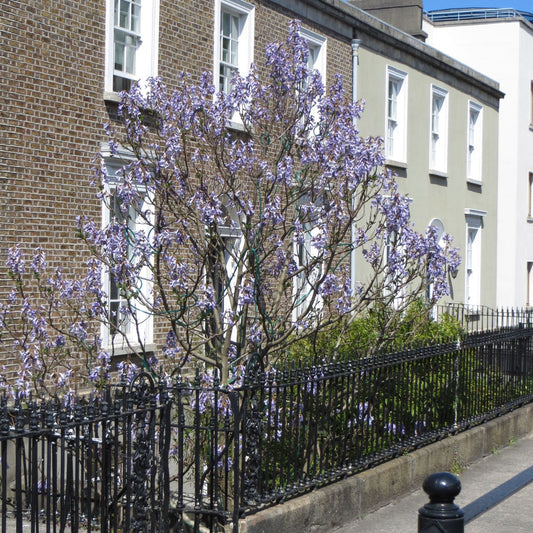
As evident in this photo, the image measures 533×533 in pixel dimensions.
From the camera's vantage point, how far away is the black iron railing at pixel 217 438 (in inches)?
210

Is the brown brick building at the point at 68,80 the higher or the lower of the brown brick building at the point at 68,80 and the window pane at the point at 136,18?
the lower

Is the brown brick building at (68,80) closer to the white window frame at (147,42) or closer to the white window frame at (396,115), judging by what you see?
the white window frame at (147,42)

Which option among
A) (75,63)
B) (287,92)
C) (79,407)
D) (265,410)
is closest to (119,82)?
(75,63)

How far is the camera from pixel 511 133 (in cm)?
2986

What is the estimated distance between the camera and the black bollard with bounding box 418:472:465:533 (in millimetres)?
4078

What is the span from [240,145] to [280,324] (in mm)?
1641

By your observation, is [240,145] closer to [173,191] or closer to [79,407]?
[173,191]

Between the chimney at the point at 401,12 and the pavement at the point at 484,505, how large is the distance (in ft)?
50.4

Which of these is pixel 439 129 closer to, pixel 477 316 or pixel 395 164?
pixel 395 164

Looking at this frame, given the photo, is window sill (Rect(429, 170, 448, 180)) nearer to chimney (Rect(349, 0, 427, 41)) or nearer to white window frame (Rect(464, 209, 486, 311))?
white window frame (Rect(464, 209, 486, 311))

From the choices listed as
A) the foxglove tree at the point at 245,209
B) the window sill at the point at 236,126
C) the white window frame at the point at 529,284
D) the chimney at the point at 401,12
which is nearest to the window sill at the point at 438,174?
the chimney at the point at 401,12

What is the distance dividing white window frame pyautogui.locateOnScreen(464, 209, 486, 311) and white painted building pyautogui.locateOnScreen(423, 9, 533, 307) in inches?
191

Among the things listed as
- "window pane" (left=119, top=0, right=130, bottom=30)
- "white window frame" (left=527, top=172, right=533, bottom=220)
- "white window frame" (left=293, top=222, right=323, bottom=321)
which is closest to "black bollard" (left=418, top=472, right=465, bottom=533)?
"white window frame" (left=293, top=222, right=323, bottom=321)

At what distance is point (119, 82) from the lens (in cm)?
1250
